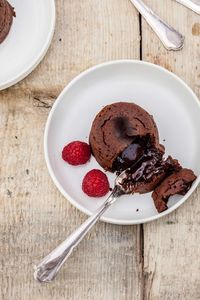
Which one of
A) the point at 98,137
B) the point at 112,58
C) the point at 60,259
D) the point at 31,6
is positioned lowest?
the point at 60,259

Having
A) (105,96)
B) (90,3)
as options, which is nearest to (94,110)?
(105,96)

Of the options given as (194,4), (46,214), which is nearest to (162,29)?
(194,4)

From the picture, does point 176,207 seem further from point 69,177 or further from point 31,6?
point 31,6

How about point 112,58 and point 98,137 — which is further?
point 112,58

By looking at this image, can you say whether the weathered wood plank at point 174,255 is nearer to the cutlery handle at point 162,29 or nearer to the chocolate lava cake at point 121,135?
the chocolate lava cake at point 121,135

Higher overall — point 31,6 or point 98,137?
point 31,6

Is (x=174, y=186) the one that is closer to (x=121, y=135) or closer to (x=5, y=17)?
(x=121, y=135)

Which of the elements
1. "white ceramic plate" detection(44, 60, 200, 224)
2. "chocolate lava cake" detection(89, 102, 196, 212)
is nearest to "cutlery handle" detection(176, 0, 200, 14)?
"white ceramic plate" detection(44, 60, 200, 224)

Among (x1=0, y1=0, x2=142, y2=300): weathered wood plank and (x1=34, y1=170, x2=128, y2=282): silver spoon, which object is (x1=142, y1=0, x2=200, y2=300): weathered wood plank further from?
(x1=34, y1=170, x2=128, y2=282): silver spoon
